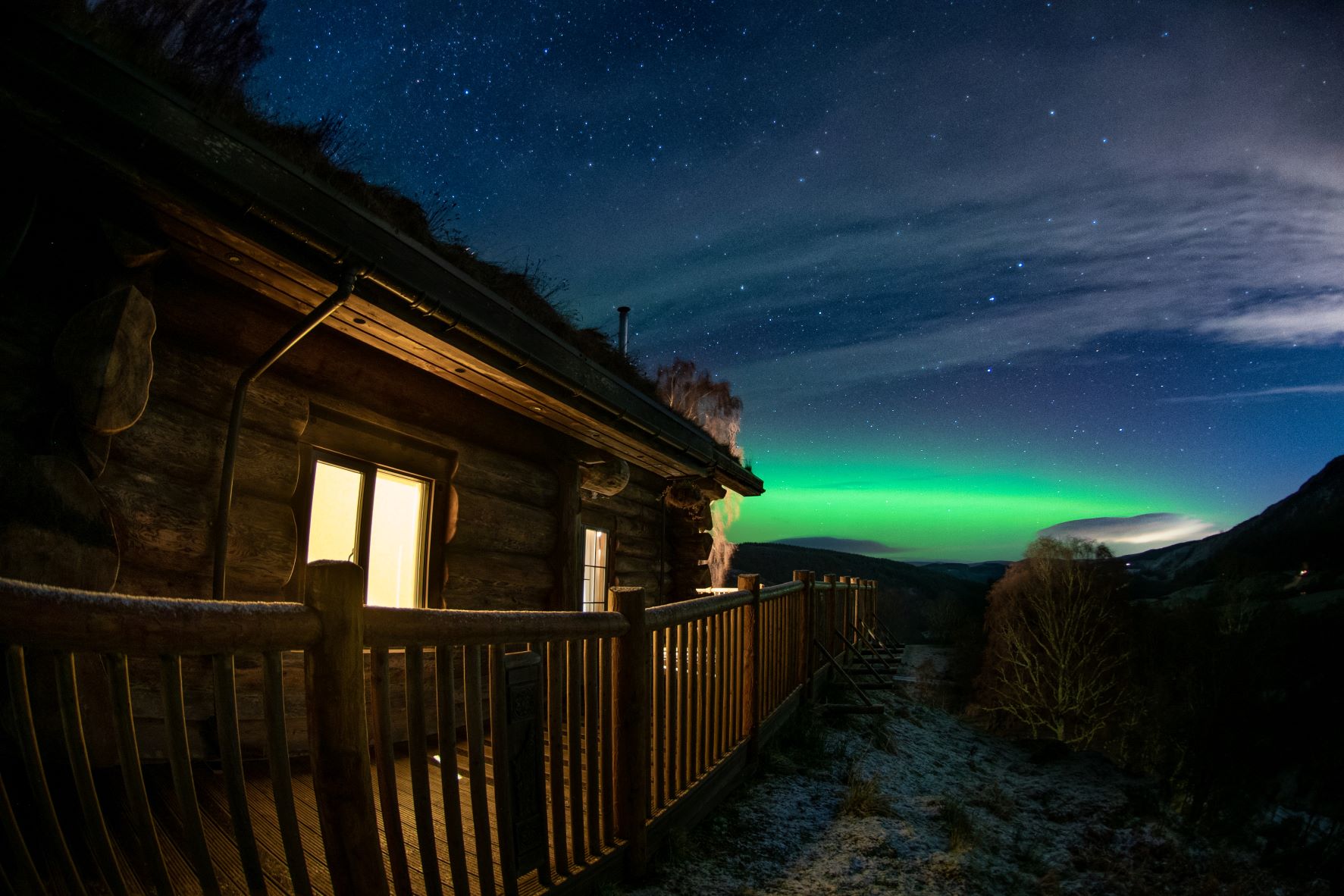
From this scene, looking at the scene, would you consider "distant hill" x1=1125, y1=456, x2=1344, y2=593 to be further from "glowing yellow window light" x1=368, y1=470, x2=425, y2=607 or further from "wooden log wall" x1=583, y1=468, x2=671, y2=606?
"glowing yellow window light" x1=368, y1=470, x2=425, y2=607

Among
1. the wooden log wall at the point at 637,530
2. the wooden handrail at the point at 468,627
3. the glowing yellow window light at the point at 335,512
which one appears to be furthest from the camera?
the wooden log wall at the point at 637,530

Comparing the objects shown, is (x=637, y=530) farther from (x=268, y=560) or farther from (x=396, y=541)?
(x=268, y=560)

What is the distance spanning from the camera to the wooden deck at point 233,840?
268 centimetres

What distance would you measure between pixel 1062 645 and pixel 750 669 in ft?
120

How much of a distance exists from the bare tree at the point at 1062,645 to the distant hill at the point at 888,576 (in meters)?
37.6

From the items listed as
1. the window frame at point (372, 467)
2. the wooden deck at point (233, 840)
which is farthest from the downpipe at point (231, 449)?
the wooden deck at point (233, 840)

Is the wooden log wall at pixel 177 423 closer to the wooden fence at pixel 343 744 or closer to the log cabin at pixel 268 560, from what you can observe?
the log cabin at pixel 268 560

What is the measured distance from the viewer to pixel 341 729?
6.51ft

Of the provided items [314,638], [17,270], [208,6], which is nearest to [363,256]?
A: [17,270]

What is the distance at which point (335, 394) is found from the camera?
468cm

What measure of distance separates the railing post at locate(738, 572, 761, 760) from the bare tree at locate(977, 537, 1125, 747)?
1349 inches

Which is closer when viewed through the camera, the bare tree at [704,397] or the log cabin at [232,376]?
the log cabin at [232,376]

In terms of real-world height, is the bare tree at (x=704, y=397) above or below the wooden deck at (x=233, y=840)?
above

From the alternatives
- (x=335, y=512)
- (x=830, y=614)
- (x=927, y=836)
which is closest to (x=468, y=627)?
(x=335, y=512)
